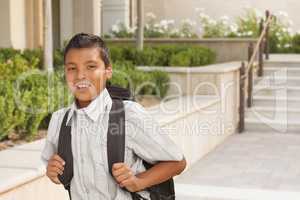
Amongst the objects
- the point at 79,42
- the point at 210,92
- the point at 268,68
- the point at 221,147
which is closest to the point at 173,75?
the point at 210,92

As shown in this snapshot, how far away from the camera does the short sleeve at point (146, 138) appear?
2.05 metres

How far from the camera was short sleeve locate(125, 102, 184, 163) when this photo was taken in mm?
2049

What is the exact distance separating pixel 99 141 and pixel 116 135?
6cm

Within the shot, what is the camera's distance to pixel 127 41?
1462cm

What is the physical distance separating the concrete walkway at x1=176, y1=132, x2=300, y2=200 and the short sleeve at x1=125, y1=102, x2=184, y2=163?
3.62 m

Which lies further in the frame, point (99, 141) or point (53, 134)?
point (53, 134)

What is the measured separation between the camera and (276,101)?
35.9 feet

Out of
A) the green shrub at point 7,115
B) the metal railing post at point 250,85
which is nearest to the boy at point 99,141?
the green shrub at point 7,115

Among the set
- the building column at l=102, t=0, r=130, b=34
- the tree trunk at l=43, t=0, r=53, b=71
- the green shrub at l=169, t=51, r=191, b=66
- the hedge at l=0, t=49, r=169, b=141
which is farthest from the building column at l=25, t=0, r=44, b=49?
the tree trunk at l=43, t=0, r=53, b=71

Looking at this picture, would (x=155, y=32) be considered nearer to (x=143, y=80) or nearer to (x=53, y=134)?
(x=143, y=80)

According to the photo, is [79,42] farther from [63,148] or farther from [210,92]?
[210,92]

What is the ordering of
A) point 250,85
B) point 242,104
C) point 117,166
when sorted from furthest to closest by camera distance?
point 250,85, point 242,104, point 117,166

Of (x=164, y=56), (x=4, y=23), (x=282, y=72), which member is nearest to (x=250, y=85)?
(x=282, y=72)

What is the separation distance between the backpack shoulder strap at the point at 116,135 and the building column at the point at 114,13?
53.7 feet
